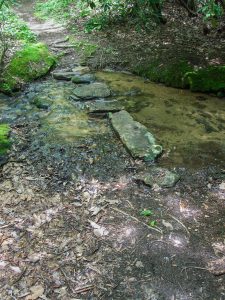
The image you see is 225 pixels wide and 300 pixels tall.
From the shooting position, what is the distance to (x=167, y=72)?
707cm

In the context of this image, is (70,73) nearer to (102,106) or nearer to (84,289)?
(102,106)

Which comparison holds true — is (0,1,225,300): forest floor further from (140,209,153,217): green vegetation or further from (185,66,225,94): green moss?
(185,66,225,94): green moss

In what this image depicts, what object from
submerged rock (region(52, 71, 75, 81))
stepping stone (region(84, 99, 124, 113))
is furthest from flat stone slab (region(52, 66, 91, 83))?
stepping stone (region(84, 99, 124, 113))

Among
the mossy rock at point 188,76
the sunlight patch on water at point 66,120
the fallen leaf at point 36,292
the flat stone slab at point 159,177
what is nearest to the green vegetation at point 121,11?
the mossy rock at point 188,76

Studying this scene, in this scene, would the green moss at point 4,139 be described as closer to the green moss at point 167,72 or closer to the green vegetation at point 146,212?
the green vegetation at point 146,212

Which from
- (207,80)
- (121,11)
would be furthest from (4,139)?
(121,11)

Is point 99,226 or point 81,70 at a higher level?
point 81,70

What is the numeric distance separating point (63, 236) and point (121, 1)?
8116 mm

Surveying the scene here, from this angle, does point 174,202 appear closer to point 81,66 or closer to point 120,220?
point 120,220

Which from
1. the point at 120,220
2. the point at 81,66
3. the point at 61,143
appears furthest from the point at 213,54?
the point at 120,220

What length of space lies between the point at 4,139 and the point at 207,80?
3.98m

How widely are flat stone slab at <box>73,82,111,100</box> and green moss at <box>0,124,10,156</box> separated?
1660 millimetres

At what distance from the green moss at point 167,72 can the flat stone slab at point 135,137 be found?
1713mm

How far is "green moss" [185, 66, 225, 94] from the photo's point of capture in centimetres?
660
